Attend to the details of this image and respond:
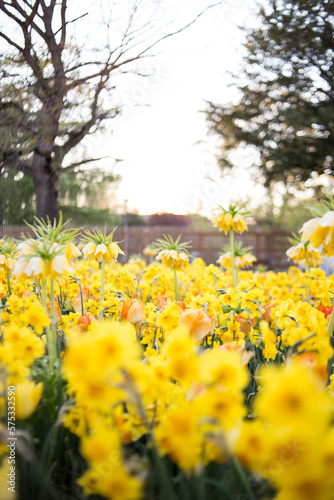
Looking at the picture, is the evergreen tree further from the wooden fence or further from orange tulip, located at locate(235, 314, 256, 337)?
orange tulip, located at locate(235, 314, 256, 337)

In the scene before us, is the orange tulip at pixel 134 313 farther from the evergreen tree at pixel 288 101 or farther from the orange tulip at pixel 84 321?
the evergreen tree at pixel 288 101

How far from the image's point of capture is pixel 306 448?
1.34 feet

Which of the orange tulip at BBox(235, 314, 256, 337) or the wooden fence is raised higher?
the wooden fence

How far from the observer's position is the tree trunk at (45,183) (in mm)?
7375

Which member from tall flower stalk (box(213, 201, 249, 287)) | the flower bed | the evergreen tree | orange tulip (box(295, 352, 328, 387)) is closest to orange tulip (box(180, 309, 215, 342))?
Answer: the flower bed

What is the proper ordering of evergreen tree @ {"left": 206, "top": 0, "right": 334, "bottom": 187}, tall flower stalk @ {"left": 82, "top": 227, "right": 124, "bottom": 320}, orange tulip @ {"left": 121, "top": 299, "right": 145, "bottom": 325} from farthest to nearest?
evergreen tree @ {"left": 206, "top": 0, "right": 334, "bottom": 187}, tall flower stalk @ {"left": 82, "top": 227, "right": 124, "bottom": 320}, orange tulip @ {"left": 121, "top": 299, "right": 145, "bottom": 325}

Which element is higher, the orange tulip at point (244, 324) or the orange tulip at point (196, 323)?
the orange tulip at point (196, 323)

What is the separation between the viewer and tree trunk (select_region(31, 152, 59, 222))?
738 centimetres

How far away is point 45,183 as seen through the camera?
7414 mm

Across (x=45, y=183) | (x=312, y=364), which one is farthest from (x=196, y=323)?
(x=45, y=183)

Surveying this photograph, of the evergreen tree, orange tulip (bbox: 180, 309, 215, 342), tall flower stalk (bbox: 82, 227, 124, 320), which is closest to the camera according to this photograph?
orange tulip (bbox: 180, 309, 215, 342)

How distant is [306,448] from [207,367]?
136 millimetres

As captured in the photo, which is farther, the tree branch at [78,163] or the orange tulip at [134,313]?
the tree branch at [78,163]

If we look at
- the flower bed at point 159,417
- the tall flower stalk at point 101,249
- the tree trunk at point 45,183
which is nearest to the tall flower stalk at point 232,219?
the tall flower stalk at point 101,249
